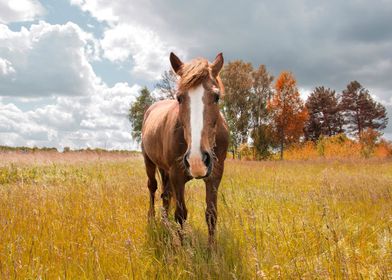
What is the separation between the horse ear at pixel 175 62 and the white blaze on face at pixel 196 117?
0.82 m

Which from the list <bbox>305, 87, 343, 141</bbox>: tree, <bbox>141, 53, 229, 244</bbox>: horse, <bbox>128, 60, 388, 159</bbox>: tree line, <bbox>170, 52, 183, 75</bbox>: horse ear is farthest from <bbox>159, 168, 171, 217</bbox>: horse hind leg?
<bbox>305, 87, 343, 141</bbox>: tree

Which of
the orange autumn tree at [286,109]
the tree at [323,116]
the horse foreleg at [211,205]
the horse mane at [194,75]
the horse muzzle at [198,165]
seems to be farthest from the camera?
the tree at [323,116]

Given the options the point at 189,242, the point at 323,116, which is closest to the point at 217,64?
the point at 189,242

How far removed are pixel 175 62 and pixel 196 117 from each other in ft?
4.11

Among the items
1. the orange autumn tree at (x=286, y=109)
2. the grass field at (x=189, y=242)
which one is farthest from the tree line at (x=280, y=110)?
the grass field at (x=189, y=242)

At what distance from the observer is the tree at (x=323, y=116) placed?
154ft

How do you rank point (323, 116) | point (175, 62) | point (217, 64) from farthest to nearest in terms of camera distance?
point (323, 116) < point (175, 62) < point (217, 64)

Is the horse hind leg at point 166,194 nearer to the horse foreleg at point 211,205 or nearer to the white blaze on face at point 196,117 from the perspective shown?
the horse foreleg at point 211,205

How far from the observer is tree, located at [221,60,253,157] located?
3866 centimetres

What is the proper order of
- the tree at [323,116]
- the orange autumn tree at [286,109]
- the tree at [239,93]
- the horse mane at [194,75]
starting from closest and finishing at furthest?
the horse mane at [194,75], the orange autumn tree at [286,109], the tree at [239,93], the tree at [323,116]

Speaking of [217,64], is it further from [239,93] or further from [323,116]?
[323,116]

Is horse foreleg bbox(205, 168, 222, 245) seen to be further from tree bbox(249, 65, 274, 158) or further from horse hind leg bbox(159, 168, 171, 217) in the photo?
tree bbox(249, 65, 274, 158)

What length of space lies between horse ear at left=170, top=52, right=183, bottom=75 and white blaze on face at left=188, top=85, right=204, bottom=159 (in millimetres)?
821

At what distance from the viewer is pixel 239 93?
39.0 m
